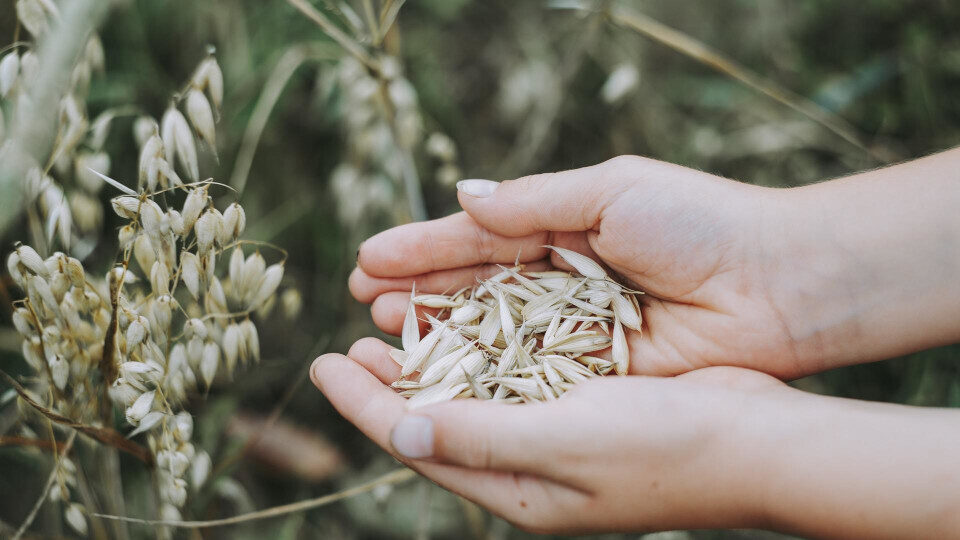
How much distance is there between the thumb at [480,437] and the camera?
1066 mm

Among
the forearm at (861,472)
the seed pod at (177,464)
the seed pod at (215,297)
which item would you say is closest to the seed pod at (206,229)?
the seed pod at (215,297)

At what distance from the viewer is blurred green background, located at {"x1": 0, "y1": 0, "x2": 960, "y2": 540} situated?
1854 mm

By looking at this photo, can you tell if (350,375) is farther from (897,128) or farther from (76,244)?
(897,128)

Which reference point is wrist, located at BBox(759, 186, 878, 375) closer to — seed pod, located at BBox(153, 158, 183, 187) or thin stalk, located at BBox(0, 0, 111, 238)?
seed pod, located at BBox(153, 158, 183, 187)

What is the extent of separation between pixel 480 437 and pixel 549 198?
1.90ft

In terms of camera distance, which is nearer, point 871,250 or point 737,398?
point 737,398

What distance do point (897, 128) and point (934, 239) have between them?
100 cm

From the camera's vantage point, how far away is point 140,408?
103 centimetres

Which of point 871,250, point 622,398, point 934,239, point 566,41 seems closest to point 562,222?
point 622,398

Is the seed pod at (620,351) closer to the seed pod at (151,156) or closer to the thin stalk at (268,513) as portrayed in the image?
the thin stalk at (268,513)

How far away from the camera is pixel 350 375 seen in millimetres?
1277

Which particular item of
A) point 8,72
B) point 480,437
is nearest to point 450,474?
point 480,437

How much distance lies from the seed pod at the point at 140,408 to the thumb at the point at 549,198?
0.74 m

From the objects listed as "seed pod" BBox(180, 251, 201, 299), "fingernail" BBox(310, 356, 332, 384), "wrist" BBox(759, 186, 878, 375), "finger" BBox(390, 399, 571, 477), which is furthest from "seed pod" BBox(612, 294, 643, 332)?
"seed pod" BBox(180, 251, 201, 299)
